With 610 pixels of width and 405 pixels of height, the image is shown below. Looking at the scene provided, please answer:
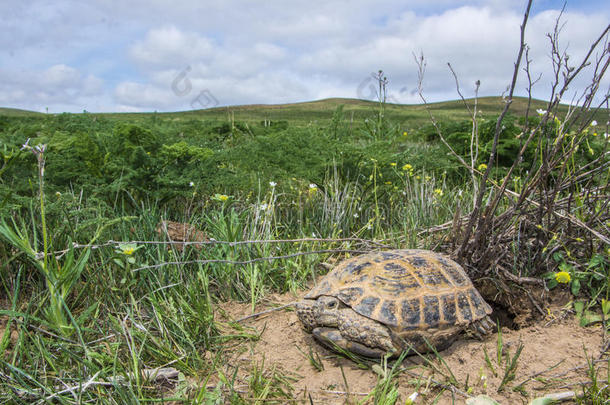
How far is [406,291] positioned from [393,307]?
0.54 ft

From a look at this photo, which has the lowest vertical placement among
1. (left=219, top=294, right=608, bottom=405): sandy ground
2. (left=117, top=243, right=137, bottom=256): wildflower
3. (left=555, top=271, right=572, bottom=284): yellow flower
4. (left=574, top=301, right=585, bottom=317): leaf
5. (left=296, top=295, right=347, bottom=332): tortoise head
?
(left=219, top=294, right=608, bottom=405): sandy ground

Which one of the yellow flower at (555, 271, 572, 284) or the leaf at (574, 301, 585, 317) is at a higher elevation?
the yellow flower at (555, 271, 572, 284)

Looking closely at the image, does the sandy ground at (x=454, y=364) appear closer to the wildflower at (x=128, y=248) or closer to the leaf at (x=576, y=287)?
the leaf at (x=576, y=287)

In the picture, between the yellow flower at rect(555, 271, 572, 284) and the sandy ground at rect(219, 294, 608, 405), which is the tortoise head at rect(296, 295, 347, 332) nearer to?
the sandy ground at rect(219, 294, 608, 405)

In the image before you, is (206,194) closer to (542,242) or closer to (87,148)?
(87,148)

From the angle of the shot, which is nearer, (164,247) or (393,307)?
(393,307)

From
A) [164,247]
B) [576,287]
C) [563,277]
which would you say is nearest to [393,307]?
[563,277]

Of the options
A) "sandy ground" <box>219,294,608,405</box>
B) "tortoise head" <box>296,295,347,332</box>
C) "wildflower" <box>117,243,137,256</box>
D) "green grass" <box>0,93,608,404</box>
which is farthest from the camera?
"wildflower" <box>117,243,137,256</box>

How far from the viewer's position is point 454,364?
2959mm

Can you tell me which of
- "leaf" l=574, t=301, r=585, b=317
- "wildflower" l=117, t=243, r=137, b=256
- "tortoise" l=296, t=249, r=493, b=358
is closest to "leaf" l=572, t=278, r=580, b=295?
"leaf" l=574, t=301, r=585, b=317

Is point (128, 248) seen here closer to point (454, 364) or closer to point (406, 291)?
point (406, 291)

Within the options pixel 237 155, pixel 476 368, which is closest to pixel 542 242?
pixel 476 368

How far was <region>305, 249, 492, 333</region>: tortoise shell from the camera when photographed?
288 centimetres

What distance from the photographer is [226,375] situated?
113 inches
